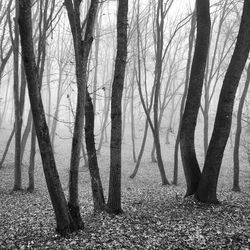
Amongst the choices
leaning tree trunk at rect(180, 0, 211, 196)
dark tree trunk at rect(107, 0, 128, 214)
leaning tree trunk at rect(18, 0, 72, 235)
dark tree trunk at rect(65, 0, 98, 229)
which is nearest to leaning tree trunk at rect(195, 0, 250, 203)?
leaning tree trunk at rect(180, 0, 211, 196)

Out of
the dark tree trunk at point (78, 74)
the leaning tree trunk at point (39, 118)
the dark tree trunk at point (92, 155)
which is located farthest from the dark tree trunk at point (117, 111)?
the leaning tree trunk at point (39, 118)

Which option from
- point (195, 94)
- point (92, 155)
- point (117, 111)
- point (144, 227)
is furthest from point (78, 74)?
point (195, 94)

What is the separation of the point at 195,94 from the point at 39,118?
365cm

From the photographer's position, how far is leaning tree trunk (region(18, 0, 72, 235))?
12.9 feet

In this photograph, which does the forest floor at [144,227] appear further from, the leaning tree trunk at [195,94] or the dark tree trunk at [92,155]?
the leaning tree trunk at [195,94]

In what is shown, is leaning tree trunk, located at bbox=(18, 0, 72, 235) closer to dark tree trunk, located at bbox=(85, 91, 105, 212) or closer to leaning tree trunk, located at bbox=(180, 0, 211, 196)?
dark tree trunk, located at bbox=(85, 91, 105, 212)

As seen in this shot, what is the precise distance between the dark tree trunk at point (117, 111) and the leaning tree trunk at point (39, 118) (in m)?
1.15

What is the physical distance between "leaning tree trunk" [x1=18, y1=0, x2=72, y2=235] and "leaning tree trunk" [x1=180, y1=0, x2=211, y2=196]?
9.87ft

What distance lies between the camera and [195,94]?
21.2 ft

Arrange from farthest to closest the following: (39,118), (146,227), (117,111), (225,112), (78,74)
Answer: (225,112) → (117,111) → (146,227) → (78,74) → (39,118)

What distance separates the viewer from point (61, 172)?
15.4 meters

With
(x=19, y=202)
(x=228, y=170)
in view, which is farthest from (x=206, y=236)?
(x=228, y=170)

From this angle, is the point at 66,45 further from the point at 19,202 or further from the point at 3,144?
the point at 19,202

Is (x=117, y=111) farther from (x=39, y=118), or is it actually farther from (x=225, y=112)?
(x=225, y=112)
